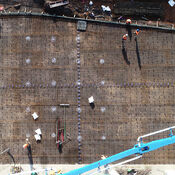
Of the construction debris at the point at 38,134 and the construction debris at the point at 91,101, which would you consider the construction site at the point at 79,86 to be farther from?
the construction debris at the point at 91,101

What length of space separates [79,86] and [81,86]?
0.15 metres

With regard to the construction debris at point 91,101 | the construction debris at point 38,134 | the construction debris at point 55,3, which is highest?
the construction debris at point 55,3

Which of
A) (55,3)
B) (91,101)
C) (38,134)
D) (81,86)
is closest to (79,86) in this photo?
(81,86)

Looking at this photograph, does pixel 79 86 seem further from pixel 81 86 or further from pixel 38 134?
pixel 38 134

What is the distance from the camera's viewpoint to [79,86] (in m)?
13.4

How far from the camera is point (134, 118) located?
13312mm

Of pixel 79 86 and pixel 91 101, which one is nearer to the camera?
Result: pixel 91 101

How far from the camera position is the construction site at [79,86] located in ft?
43.7

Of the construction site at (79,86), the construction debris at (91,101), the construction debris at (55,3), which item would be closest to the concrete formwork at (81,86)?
the construction site at (79,86)

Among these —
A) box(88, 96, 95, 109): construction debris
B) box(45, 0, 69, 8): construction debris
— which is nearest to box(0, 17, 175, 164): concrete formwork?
box(88, 96, 95, 109): construction debris

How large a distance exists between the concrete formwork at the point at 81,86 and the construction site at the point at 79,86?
3.0 inches

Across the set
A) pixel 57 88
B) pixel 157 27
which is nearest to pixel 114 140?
pixel 57 88

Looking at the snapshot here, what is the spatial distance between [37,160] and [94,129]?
497cm

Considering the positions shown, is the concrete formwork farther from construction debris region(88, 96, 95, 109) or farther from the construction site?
construction debris region(88, 96, 95, 109)
